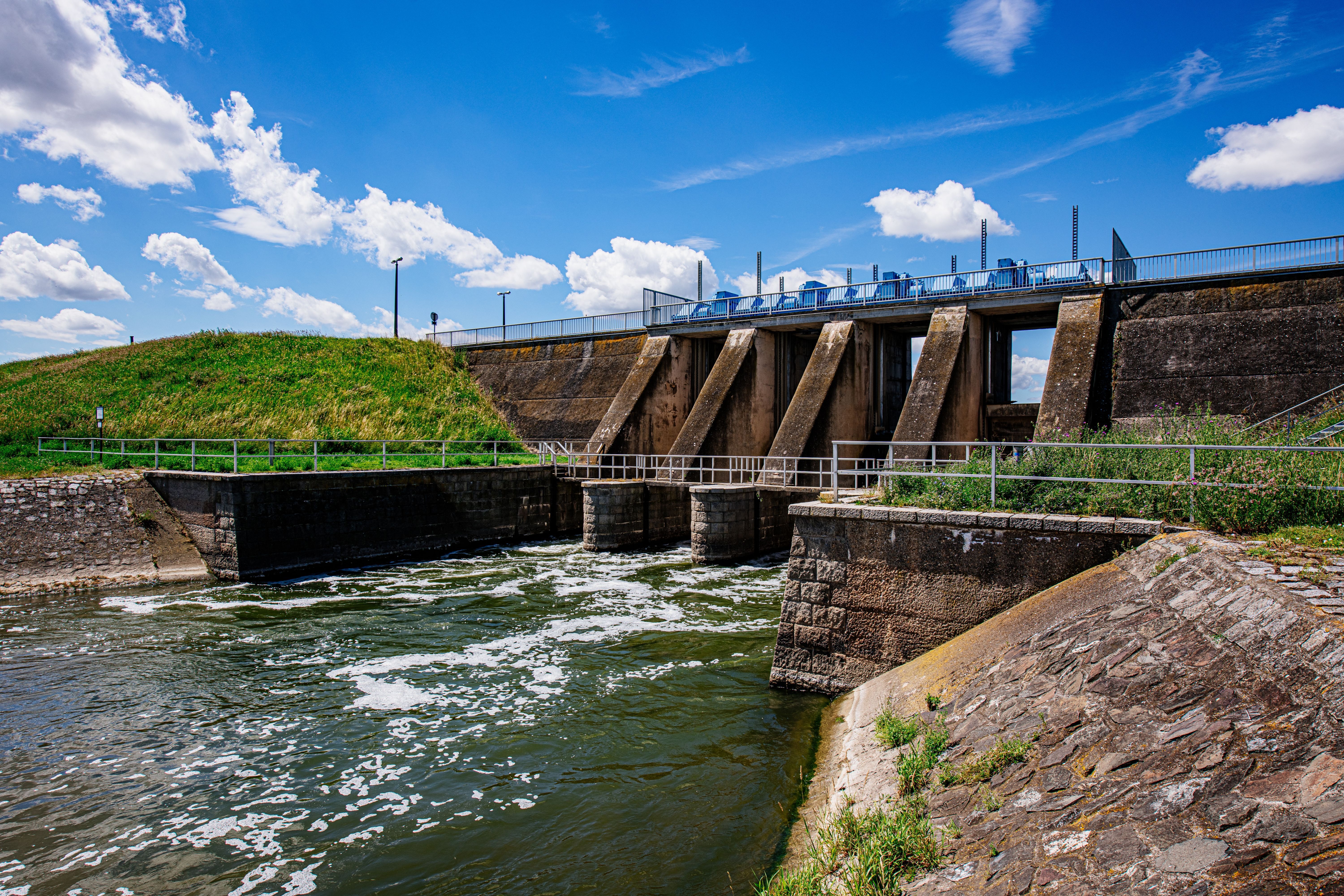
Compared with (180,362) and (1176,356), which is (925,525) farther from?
(180,362)

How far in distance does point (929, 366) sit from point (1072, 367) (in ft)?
11.7

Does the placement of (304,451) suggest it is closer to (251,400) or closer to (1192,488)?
(251,400)

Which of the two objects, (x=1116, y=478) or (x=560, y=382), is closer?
(x=1116, y=478)

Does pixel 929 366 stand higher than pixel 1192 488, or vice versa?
pixel 929 366

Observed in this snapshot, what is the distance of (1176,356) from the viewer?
17.9 m

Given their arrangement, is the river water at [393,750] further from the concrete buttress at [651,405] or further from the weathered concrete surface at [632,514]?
the concrete buttress at [651,405]

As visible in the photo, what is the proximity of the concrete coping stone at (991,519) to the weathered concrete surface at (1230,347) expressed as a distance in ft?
41.6

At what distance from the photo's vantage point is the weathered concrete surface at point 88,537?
14.8 meters

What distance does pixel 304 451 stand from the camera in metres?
23.6

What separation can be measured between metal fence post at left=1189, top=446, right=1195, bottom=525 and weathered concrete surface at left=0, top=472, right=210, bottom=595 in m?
18.3

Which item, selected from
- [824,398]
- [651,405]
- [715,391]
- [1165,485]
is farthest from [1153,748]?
[651,405]

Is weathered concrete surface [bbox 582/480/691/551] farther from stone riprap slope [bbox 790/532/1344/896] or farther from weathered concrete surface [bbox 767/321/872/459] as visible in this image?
stone riprap slope [bbox 790/532/1344/896]

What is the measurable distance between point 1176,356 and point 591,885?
19227 mm

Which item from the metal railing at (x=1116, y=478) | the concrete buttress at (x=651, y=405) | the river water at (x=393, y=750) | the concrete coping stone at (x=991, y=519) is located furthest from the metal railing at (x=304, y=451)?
the metal railing at (x=1116, y=478)
